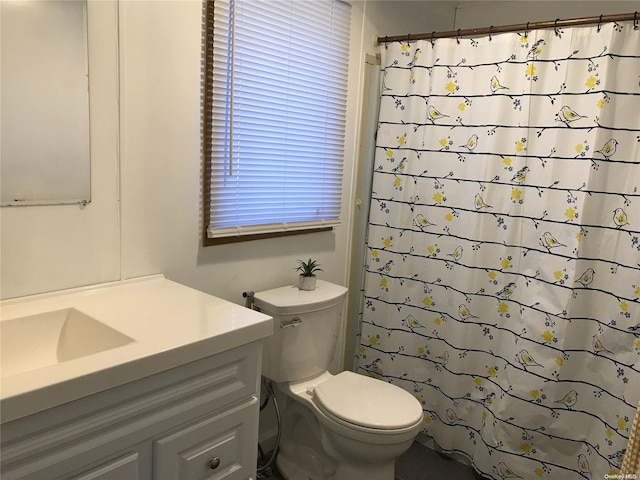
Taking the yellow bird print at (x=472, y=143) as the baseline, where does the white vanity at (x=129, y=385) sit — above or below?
below

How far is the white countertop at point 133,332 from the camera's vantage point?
0.87m

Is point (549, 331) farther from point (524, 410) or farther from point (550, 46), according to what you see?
point (550, 46)

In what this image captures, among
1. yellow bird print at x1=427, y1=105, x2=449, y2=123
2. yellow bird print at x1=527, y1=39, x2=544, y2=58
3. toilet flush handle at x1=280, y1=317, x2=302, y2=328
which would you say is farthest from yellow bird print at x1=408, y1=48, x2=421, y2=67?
toilet flush handle at x1=280, y1=317, x2=302, y2=328

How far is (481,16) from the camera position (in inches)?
104

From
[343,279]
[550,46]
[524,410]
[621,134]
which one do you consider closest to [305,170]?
[343,279]

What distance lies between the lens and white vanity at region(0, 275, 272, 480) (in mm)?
893

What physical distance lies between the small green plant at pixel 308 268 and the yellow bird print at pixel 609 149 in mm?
1186

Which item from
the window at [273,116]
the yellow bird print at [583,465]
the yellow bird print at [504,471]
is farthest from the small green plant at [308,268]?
the yellow bird print at [583,465]

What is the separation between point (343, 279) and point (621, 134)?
1341 mm

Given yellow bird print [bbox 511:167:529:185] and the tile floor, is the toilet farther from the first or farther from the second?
yellow bird print [bbox 511:167:529:185]

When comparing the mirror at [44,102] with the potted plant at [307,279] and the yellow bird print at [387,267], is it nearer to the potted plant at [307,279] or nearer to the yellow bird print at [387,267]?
the potted plant at [307,279]

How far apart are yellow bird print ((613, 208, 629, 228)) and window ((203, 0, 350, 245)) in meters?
1.14

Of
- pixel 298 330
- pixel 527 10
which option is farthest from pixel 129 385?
pixel 527 10

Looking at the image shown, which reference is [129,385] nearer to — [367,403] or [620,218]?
[367,403]
